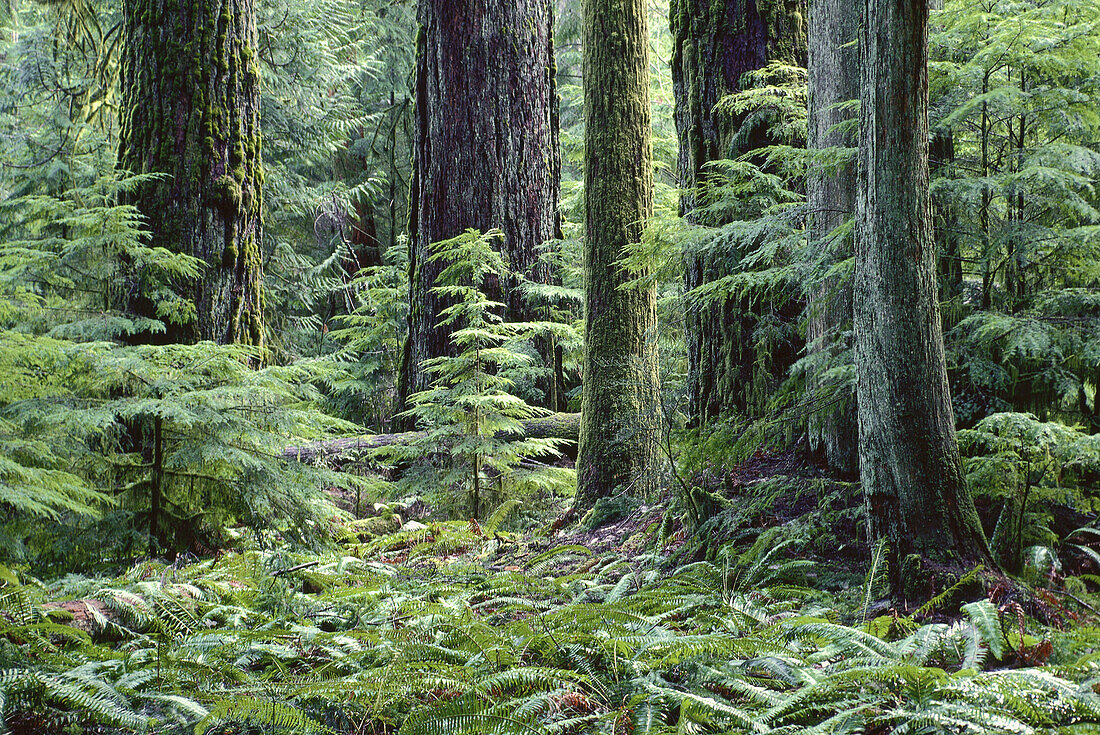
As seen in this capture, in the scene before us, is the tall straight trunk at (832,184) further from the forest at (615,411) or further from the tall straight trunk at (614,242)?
the tall straight trunk at (614,242)

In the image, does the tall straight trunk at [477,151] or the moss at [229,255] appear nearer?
the moss at [229,255]

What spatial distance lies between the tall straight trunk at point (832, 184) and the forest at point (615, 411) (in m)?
0.02

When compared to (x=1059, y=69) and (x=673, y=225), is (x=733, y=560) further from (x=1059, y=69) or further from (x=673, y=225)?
(x=1059, y=69)

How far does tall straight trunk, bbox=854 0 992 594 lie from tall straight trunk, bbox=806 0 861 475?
797mm

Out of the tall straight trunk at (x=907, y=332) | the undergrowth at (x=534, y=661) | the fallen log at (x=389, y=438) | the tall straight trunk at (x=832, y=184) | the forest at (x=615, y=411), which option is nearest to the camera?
the undergrowth at (x=534, y=661)

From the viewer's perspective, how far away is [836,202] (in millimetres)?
3830

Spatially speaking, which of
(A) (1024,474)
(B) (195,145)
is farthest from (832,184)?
(B) (195,145)

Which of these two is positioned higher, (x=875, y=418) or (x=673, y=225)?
(x=673, y=225)

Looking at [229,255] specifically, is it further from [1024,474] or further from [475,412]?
[1024,474]

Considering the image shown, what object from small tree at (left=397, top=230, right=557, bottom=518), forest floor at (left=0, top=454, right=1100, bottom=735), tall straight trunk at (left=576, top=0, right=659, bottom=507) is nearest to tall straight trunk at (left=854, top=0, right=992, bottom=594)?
forest floor at (left=0, top=454, right=1100, bottom=735)

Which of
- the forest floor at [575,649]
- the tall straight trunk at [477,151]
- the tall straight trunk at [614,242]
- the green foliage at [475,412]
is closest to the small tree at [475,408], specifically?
the green foliage at [475,412]

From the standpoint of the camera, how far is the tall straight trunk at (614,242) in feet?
17.4

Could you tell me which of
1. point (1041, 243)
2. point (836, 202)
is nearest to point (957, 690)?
point (1041, 243)

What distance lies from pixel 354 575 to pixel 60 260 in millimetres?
3037
